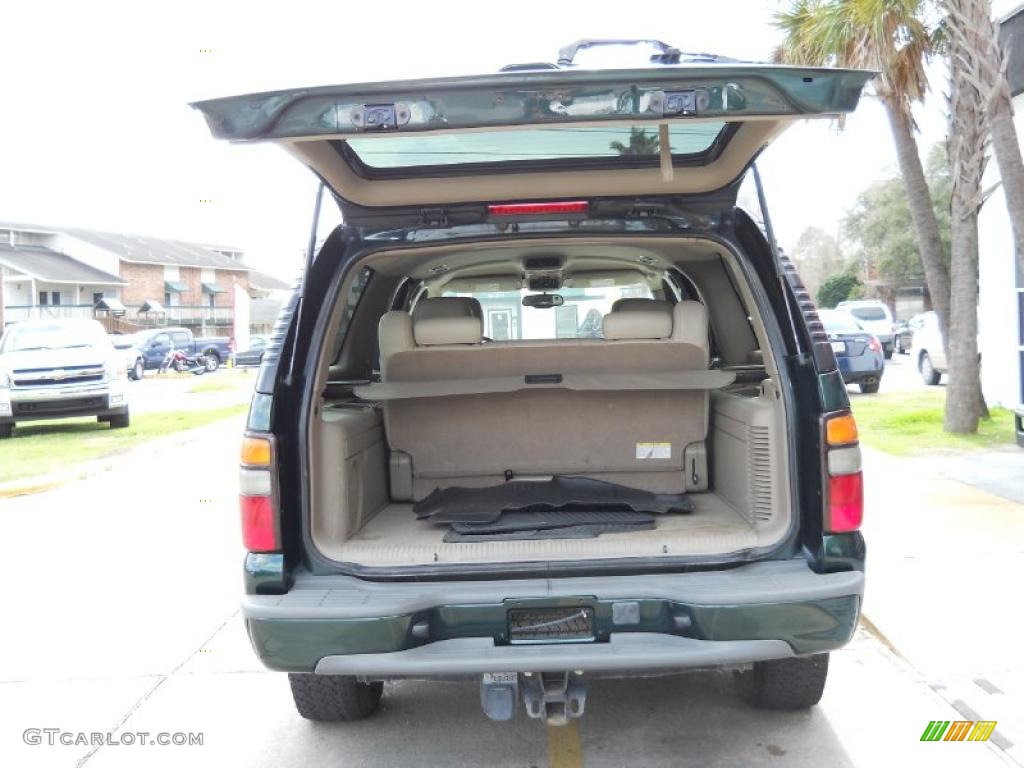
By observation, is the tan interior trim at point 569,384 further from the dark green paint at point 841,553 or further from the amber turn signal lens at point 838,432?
the dark green paint at point 841,553

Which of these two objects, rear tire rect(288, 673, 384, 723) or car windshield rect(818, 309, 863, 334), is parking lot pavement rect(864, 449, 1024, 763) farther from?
car windshield rect(818, 309, 863, 334)

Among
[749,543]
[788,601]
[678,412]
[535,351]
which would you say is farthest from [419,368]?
[788,601]

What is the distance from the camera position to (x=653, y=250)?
15.5ft

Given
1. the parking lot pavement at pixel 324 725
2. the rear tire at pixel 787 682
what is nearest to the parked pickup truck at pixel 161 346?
the parking lot pavement at pixel 324 725

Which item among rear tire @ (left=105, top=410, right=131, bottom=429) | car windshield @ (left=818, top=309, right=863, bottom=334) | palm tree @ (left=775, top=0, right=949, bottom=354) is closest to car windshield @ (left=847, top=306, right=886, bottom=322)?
car windshield @ (left=818, top=309, right=863, bottom=334)

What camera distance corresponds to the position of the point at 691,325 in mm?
4402

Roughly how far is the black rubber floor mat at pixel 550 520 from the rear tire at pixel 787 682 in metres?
0.74

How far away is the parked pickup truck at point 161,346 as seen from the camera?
33625 millimetres

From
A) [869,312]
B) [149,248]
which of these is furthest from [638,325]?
[149,248]

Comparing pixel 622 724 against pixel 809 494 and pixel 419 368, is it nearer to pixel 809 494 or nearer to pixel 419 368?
pixel 809 494

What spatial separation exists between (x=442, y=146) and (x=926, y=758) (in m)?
2.85

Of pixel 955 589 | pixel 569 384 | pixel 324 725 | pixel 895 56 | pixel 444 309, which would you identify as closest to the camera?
pixel 324 725

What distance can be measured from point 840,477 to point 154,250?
5711 centimetres

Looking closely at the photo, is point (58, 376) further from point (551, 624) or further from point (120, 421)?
point (551, 624)
